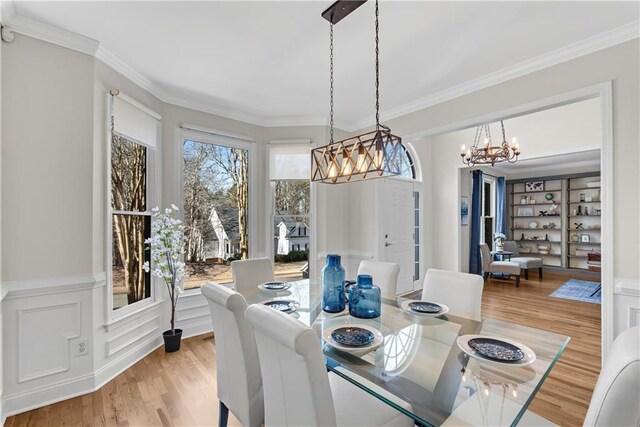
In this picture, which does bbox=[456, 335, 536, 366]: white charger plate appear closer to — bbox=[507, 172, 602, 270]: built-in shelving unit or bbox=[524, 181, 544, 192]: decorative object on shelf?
bbox=[507, 172, 602, 270]: built-in shelving unit

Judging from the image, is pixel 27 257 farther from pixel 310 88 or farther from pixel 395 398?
pixel 310 88

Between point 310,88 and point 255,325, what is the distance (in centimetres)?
265

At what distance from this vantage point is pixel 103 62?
8.03 feet

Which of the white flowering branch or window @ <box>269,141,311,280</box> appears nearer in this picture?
the white flowering branch

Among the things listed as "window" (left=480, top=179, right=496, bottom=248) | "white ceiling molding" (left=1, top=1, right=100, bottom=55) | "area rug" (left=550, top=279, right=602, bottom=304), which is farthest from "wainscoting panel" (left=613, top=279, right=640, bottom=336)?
"window" (left=480, top=179, right=496, bottom=248)

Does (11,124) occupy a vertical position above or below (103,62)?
below

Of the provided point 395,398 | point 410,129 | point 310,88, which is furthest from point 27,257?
point 410,129

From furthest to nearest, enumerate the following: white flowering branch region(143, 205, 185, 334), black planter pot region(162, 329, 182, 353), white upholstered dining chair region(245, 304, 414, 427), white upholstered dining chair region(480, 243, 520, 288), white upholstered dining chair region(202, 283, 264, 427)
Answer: white upholstered dining chair region(480, 243, 520, 288) → black planter pot region(162, 329, 182, 353) → white flowering branch region(143, 205, 185, 334) → white upholstered dining chair region(202, 283, 264, 427) → white upholstered dining chair region(245, 304, 414, 427)

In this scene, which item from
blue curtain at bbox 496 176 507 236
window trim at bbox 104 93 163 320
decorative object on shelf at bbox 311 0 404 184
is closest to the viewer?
decorative object on shelf at bbox 311 0 404 184

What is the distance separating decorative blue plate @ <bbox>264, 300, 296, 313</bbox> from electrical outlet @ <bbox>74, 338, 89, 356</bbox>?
4.99 ft

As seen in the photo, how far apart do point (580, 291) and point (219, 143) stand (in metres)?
6.69

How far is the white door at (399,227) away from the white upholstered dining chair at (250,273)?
1928mm

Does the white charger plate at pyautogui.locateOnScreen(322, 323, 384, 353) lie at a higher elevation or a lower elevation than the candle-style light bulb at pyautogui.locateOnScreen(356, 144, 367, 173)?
lower

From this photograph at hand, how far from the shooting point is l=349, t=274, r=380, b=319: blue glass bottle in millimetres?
1821
